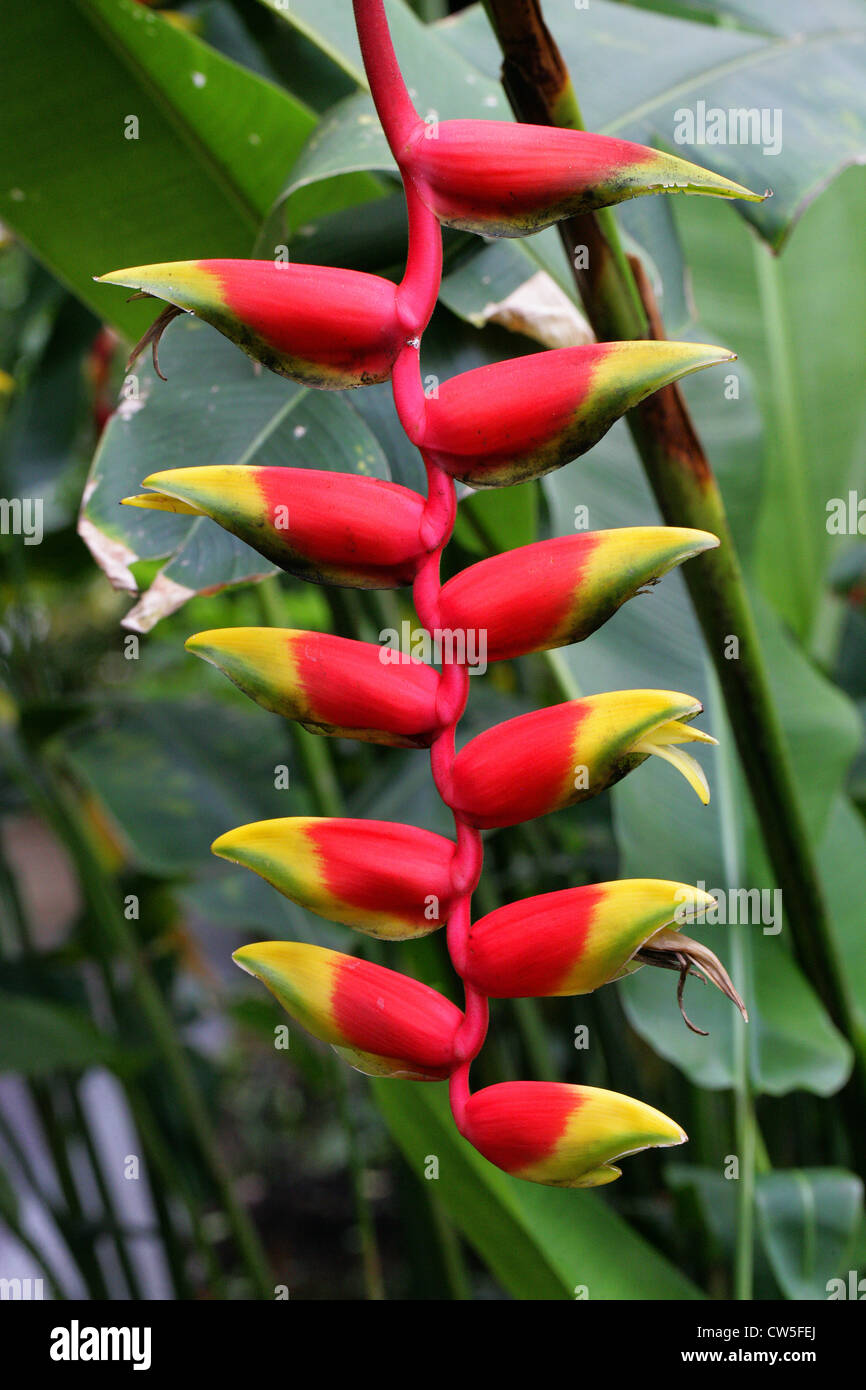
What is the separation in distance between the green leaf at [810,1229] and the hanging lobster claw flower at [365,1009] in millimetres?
446

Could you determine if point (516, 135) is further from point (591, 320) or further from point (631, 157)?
point (591, 320)

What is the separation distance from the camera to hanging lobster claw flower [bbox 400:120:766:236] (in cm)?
15

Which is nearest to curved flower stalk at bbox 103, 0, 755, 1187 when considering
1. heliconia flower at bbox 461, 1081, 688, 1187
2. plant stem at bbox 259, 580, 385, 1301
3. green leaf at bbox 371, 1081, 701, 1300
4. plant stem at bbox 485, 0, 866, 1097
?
heliconia flower at bbox 461, 1081, 688, 1187

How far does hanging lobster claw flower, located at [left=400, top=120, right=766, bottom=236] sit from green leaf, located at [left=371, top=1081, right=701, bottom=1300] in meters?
0.31

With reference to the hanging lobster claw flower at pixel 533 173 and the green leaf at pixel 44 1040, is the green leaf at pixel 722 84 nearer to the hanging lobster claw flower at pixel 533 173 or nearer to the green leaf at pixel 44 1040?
the hanging lobster claw flower at pixel 533 173

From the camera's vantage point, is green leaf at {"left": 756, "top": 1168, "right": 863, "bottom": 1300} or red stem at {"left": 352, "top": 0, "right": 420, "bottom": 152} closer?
red stem at {"left": 352, "top": 0, "right": 420, "bottom": 152}

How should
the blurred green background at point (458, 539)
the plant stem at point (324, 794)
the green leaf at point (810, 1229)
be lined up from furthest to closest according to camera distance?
the plant stem at point (324, 794), the green leaf at point (810, 1229), the blurred green background at point (458, 539)

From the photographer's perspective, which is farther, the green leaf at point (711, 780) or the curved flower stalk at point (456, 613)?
the green leaf at point (711, 780)

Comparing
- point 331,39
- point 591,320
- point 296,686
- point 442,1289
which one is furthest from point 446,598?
point 442,1289

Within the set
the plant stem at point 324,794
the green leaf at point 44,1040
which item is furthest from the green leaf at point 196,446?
the green leaf at point 44,1040

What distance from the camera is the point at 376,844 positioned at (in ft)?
0.52

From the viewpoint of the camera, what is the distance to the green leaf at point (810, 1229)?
505 mm

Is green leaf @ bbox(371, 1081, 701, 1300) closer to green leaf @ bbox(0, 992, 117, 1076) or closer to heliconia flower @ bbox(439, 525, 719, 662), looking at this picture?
heliconia flower @ bbox(439, 525, 719, 662)

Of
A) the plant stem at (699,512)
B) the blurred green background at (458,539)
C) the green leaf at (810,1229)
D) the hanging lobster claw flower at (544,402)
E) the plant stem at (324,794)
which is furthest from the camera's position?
the plant stem at (324,794)
